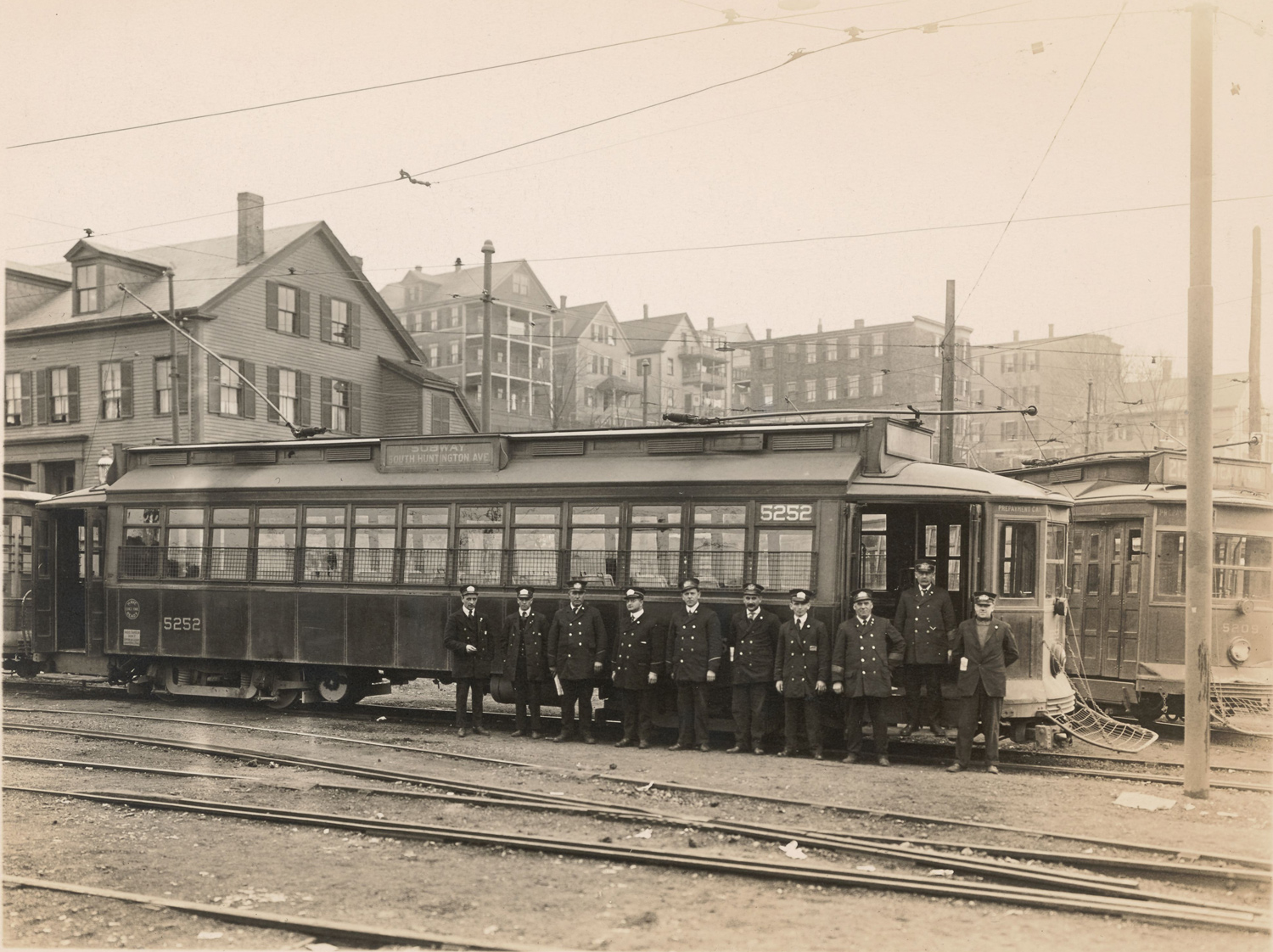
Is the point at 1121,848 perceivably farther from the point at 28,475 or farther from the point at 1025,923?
the point at 28,475

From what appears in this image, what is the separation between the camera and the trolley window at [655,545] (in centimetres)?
1255

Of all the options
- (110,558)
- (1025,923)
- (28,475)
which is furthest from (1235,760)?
(28,475)

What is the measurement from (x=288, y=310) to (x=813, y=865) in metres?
28.9

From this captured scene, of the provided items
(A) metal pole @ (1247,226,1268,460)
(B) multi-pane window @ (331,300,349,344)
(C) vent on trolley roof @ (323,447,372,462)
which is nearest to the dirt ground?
(C) vent on trolley roof @ (323,447,372,462)

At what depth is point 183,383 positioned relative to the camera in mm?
29969

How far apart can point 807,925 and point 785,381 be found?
2196 inches

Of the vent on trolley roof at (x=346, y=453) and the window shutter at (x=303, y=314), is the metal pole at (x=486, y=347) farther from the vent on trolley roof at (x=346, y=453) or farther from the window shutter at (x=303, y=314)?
the window shutter at (x=303, y=314)

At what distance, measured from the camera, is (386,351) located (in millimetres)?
37125

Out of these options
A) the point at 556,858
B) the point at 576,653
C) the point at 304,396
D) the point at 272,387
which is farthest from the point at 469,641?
the point at 304,396

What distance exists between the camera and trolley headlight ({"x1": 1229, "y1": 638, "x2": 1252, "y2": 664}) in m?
13.5

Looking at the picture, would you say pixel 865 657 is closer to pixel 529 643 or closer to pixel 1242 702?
pixel 529 643

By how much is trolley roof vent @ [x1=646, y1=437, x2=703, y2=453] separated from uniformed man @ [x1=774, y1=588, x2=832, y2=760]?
2.24 m

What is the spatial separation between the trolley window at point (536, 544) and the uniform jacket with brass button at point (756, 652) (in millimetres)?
2540

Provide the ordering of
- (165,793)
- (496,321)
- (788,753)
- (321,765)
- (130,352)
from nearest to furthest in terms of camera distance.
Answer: (165,793) < (321,765) < (788,753) < (130,352) < (496,321)
